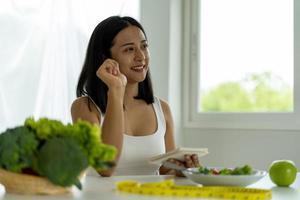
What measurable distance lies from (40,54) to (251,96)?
4.39ft

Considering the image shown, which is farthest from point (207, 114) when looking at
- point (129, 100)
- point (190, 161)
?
point (190, 161)

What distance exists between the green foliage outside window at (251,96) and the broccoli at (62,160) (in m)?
2.01

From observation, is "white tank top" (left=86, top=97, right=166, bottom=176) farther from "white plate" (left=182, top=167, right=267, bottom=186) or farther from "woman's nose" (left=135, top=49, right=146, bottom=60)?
"white plate" (left=182, top=167, right=267, bottom=186)

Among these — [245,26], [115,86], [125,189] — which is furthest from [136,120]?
[245,26]

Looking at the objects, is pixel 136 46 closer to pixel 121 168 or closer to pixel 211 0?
pixel 121 168

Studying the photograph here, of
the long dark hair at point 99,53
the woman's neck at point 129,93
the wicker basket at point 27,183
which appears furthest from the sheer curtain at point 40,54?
the wicker basket at point 27,183

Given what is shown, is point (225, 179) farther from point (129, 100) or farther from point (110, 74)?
point (129, 100)

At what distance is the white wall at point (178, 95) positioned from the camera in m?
2.73

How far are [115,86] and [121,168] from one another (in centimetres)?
37

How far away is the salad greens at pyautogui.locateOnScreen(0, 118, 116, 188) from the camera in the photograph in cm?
88

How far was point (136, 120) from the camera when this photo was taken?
1.90 metres

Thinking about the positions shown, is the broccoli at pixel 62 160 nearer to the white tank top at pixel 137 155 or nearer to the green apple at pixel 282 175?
the green apple at pixel 282 175

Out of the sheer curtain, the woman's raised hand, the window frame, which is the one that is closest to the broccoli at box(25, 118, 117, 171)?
the woman's raised hand

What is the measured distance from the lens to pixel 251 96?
9.40 ft
